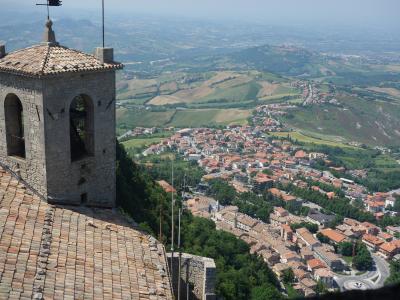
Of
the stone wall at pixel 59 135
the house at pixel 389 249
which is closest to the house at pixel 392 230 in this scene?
the house at pixel 389 249

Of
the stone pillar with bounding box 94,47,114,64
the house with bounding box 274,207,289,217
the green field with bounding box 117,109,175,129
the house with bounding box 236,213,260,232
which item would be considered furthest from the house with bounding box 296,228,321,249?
the green field with bounding box 117,109,175,129

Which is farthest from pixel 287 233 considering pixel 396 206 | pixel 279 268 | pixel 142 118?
pixel 142 118

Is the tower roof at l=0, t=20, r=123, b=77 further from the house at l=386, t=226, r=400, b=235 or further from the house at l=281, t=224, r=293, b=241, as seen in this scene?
the house at l=386, t=226, r=400, b=235

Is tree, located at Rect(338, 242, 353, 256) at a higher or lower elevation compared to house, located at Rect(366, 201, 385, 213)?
higher

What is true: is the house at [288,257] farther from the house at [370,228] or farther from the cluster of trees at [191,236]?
the cluster of trees at [191,236]

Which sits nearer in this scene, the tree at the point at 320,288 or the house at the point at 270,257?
the tree at the point at 320,288

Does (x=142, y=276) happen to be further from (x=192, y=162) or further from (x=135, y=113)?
(x=135, y=113)

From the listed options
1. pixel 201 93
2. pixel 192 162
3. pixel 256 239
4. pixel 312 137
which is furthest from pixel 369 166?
pixel 201 93
